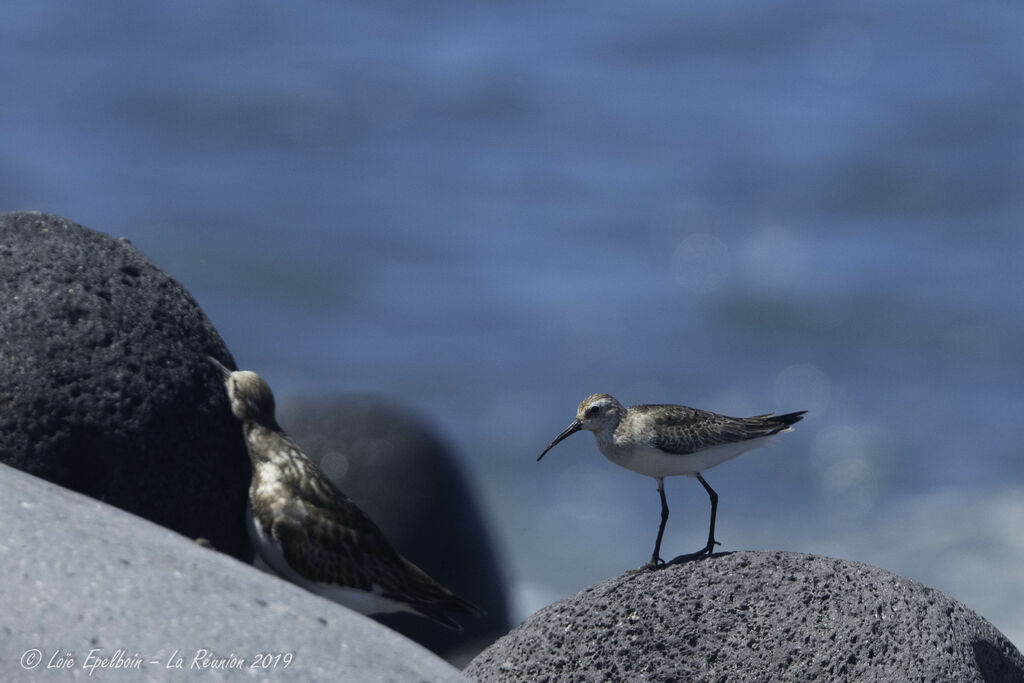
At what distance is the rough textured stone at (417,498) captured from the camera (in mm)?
9422

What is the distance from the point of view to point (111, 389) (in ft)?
20.6

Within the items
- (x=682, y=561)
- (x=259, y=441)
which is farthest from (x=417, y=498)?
(x=682, y=561)

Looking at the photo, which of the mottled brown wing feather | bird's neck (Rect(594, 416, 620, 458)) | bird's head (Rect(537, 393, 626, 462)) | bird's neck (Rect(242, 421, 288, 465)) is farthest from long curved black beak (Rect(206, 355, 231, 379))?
bird's neck (Rect(594, 416, 620, 458))

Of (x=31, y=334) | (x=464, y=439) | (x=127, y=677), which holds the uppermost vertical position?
(x=31, y=334)

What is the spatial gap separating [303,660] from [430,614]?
3.09 meters

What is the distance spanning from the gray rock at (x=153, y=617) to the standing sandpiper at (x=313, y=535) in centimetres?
226

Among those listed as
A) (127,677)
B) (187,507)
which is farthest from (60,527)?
(187,507)

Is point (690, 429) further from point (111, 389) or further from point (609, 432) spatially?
point (111, 389)

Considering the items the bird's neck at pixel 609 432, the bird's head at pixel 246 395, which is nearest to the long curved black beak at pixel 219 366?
the bird's head at pixel 246 395

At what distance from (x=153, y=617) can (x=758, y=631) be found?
3039mm

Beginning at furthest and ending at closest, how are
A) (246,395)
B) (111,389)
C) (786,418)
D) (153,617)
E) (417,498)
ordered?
(417,498) → (786,418) → (246,395) → (111,389) → (153,617)

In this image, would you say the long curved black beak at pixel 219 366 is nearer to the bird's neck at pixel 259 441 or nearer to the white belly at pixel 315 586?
the bird's neck at pixel 259 441

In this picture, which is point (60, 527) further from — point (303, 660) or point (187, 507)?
point (187, 507)

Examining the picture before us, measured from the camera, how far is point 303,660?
149 inches
